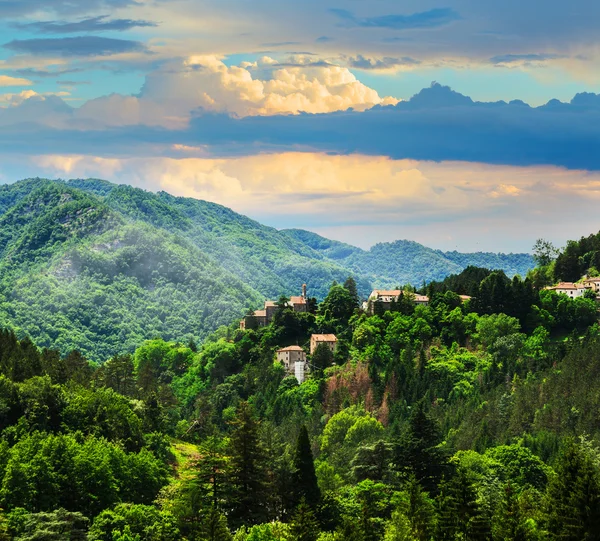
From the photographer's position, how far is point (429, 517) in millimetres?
63344

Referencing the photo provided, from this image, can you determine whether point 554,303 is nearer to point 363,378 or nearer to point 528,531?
point 363,378

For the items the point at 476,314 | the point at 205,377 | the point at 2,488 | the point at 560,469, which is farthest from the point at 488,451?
the point at 205,377

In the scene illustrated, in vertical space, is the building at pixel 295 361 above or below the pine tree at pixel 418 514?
below

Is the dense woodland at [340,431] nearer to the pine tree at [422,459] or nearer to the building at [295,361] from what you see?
the pine tree at [422,459]

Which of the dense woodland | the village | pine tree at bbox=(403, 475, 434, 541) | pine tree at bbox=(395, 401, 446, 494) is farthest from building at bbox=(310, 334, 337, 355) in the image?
pine tree at bbox=(403, 475, 434, 541)

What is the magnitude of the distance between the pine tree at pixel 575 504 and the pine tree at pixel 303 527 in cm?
1353

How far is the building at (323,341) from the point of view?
135375 mm

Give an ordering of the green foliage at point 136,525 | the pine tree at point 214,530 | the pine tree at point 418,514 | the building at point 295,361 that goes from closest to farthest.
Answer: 1. the pine tree at point 214,530
2. the pine tree at point 418,514
3. the green foliage at point 136,525
4. the building at point 295,361

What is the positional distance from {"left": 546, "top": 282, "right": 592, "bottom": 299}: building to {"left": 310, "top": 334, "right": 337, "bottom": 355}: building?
31.5 metres

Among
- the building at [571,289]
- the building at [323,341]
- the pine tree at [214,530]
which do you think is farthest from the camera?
the building at [571,289]

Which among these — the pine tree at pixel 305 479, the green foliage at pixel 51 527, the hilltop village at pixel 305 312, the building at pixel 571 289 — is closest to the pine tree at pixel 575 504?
the pine tree at pixel 305 479

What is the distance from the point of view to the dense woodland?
2435 inches

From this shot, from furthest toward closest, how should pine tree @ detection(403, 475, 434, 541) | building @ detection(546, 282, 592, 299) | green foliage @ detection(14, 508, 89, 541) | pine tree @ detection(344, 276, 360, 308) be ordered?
1. pine tree @ detection(344, 276, 360, 308)
2. building @ detection(546, 282, 592, 299)
3. pine tree @ detection(403, 475, 434, 541)
4. green foliage @ detection(14, 508, 89, 541)

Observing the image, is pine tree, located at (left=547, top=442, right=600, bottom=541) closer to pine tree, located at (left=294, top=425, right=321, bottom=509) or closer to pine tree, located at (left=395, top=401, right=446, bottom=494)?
pine tree, located at (left=395, top=401, right=446, bottom=494)
